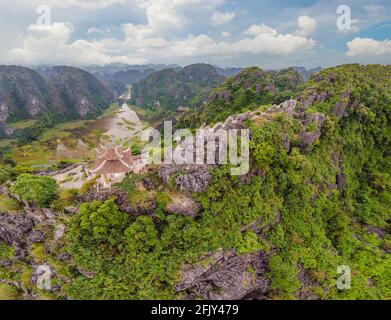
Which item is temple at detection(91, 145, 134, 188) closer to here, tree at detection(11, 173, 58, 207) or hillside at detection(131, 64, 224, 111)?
tree at detection(11, 173, 58, 207)

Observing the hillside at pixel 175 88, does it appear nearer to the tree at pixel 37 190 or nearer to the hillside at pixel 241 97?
the hillside at pixel 241 97

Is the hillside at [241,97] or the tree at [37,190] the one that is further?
the hillside at [241,97]

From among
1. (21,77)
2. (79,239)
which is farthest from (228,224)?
(21,77)

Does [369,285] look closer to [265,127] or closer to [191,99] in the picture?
[265,127]

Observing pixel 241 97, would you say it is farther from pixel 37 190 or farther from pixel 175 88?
pixel 175 88
